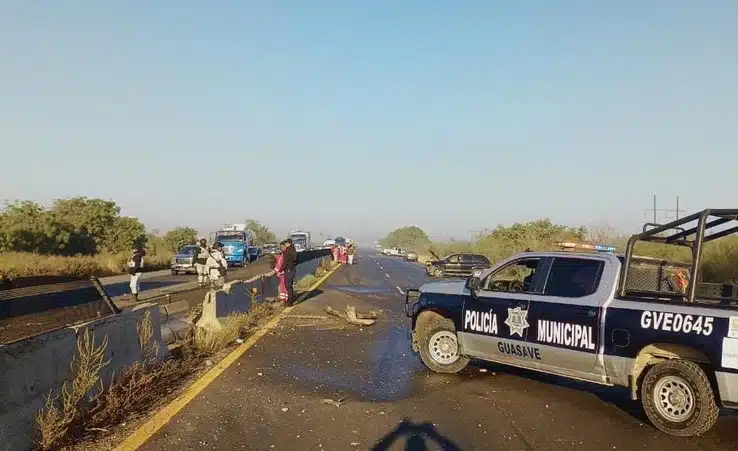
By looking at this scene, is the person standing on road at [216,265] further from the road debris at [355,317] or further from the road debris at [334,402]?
the road debris at [334,402]

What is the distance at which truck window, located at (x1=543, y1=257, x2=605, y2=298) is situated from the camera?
724 centimetres

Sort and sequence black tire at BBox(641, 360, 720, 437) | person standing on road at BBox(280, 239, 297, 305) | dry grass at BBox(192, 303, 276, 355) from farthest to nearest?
person standing on road at BBox(280, 239, 297, 305) → dry grass at BBox(192, 303, 276, 355) → black tire at BBox(641, 360, 720, 437)

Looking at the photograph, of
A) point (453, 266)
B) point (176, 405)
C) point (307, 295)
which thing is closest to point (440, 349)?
point (176, 405)

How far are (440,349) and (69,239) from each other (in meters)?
51.0

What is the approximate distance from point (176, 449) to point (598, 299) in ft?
15.3

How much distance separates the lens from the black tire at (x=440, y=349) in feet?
28.9

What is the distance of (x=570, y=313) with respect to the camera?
7184 millimetres

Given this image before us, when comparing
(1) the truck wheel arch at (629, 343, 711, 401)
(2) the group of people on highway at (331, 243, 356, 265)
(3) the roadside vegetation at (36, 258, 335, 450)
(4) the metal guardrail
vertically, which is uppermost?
(4) the metal guardrail

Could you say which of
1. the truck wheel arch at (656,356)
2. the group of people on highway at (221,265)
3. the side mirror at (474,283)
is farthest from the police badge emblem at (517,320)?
the group of people on highway at (221,265)

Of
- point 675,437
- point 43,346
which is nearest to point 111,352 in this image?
point 43,346

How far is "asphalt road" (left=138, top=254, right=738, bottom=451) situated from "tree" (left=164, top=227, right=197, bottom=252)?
76219 mm

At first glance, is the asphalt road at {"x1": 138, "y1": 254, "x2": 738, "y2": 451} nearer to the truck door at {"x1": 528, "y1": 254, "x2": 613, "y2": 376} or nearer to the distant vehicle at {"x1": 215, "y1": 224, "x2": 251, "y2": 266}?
the truck door at {"x1": 528, "y1": 254, "x2": 613, "y2": 376}

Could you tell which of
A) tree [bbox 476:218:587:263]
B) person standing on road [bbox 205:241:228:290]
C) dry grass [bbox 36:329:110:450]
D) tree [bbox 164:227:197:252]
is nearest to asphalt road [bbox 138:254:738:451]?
dry grass [bbox 36:329:110:450]

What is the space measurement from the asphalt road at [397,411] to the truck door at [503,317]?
1.62 feet
